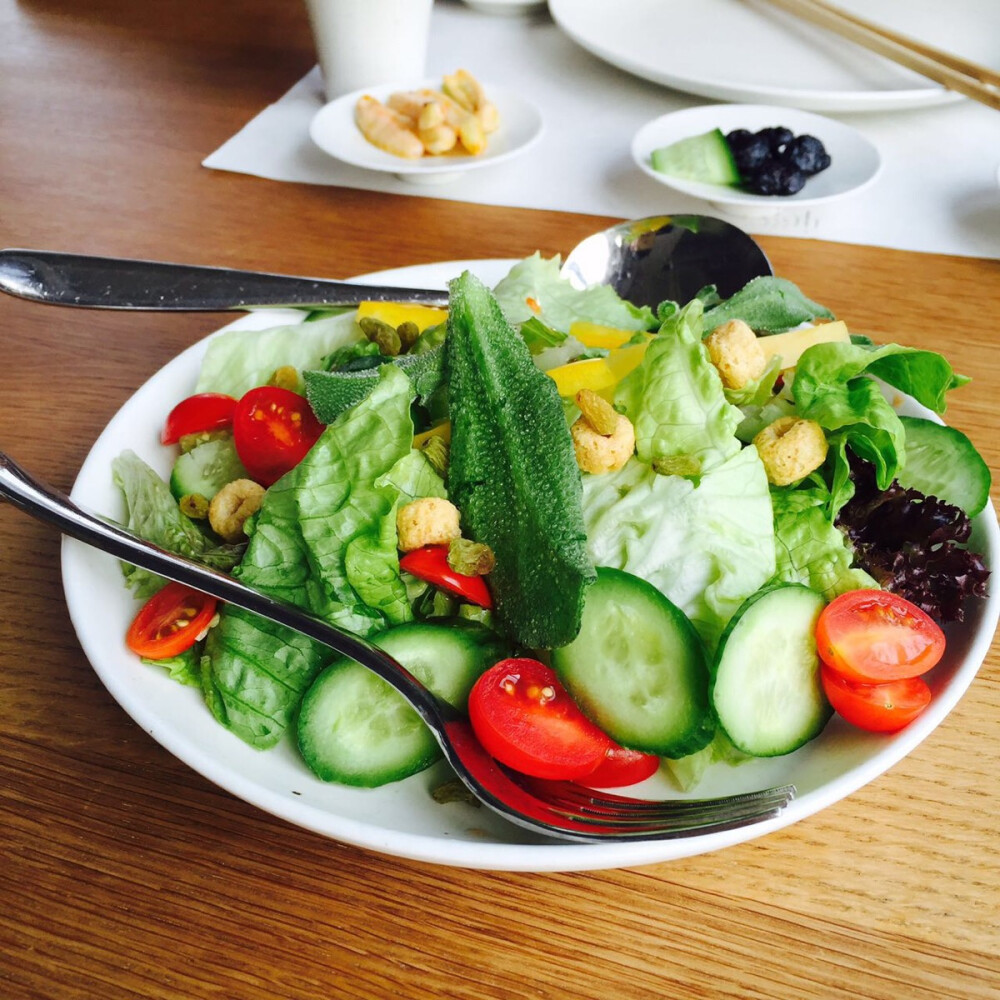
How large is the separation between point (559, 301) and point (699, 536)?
1.74 feet

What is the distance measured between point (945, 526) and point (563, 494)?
1.43ft

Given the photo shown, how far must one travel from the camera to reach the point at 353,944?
2.89 ft

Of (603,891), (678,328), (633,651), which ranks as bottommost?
(603,891)

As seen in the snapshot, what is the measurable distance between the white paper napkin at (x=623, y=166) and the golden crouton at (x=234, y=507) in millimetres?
1167

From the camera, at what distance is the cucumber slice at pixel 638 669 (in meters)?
0.90

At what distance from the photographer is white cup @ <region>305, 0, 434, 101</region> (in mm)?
2330

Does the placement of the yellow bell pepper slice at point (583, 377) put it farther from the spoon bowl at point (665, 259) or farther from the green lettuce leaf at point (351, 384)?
the spoon bowl at point (665, 259)

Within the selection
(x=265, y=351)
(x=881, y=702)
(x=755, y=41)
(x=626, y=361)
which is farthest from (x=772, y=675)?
(x=755, y=41)

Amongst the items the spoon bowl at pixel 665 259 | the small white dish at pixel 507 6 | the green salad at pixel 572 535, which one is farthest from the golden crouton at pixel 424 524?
the small white dish at pixel 507 6

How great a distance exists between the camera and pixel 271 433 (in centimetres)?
119

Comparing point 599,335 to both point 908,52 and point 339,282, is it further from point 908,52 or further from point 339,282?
point 908,52

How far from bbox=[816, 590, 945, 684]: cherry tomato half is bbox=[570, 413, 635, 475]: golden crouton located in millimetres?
269

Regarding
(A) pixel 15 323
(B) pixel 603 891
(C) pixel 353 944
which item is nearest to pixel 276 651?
(C) pixel 353 944

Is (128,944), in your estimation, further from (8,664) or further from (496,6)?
(496,6)
